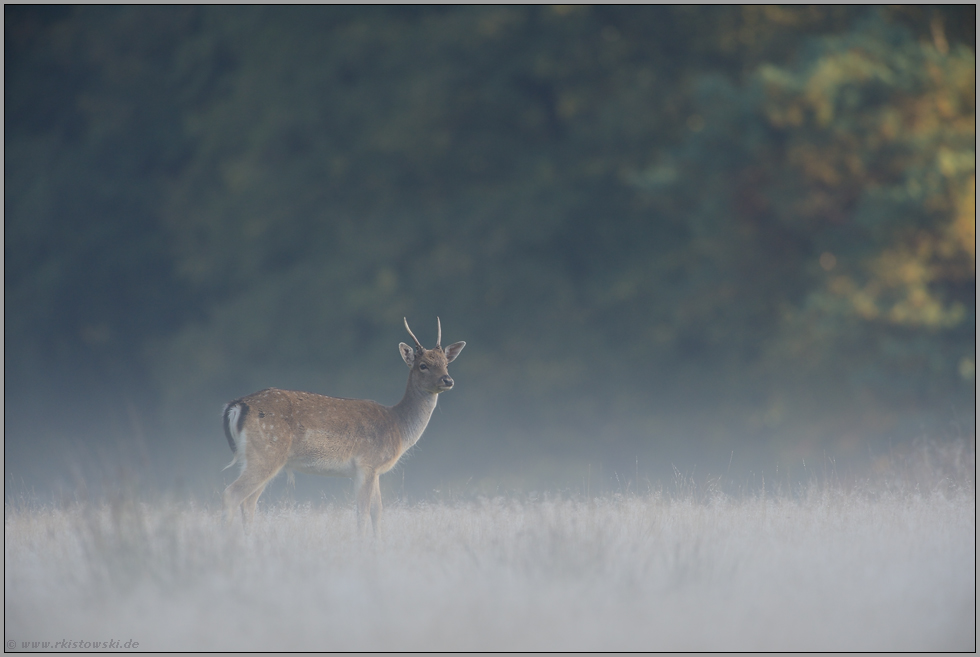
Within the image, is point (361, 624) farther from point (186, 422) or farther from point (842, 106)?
point (186, 422)

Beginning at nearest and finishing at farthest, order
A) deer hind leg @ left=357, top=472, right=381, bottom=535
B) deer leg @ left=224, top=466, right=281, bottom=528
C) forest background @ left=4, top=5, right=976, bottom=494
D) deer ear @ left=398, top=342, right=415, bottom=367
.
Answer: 1. deer leg @ left=224, top=466, right=281, bottom=528
2. deer hind leg @ left=357, top=472, right=381, bottom=535
3. deer ear @ left=398, top=342, right=415, bottom=367
4. forest background @ left=4, top=5, right=976, bottom=494

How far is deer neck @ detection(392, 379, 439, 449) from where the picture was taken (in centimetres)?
700

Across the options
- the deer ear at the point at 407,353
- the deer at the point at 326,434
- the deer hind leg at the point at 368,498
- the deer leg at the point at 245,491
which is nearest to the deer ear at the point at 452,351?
the deer at the point at 326,434

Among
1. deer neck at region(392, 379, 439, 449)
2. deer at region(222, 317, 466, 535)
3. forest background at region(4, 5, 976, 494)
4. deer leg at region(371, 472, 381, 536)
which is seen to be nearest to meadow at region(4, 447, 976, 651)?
deer leg at region(371, 472, 381, 536)

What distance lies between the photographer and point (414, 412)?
7.05m

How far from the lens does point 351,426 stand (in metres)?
6.52

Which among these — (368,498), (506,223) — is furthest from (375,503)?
(506,223)

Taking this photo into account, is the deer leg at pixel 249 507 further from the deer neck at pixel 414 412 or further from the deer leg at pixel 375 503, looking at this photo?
the deer neck at pixel 414 412

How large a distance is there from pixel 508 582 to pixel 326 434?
212 cm

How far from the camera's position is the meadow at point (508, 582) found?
4125 mm

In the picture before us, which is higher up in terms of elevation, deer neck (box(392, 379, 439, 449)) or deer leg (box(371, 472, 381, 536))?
deer neck (box(392, 379, 439, 449))

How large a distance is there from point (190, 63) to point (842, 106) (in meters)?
13.1

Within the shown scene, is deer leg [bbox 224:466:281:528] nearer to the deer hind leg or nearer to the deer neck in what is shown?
the deer hind leg

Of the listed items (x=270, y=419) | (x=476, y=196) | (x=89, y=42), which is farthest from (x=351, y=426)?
(x=89, y=42)
